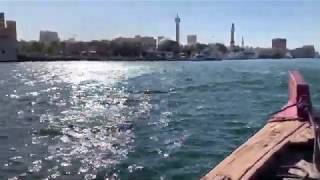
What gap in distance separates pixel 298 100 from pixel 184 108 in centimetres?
1353

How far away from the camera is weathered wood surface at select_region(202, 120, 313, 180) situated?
690cm

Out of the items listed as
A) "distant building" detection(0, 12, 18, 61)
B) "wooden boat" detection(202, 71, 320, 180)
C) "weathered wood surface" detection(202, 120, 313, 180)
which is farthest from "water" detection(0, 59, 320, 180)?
"distant building" detection(0, 12, 18, 61)

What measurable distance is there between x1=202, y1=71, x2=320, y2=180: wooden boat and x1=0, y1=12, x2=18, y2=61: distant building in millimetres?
140988

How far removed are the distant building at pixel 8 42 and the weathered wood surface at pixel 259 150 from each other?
14129cm

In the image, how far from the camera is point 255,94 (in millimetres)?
29938

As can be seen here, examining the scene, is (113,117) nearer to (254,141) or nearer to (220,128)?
(220,128)

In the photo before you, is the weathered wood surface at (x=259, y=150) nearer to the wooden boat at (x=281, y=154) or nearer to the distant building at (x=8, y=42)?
the wooden boat at (x=281, y=154)

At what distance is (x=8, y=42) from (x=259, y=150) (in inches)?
5784

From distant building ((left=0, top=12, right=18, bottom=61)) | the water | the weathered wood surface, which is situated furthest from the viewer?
distant building ((left=0, top=12, right=18, bottom=61))

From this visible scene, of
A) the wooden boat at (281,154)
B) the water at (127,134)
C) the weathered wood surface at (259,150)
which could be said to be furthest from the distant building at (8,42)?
the weathered wood surface at (259,150)

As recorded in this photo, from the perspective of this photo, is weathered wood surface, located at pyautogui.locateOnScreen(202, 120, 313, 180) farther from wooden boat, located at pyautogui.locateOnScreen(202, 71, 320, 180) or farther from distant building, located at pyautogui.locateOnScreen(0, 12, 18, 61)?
distant building, located at pyautogui.locateOnScreen(0, 12, 18, 61)

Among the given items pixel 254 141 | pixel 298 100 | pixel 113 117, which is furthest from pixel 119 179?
pixel 113 117

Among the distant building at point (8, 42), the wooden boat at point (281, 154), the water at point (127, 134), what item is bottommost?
the water at point (127, 134)

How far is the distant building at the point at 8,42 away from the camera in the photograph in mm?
146438
